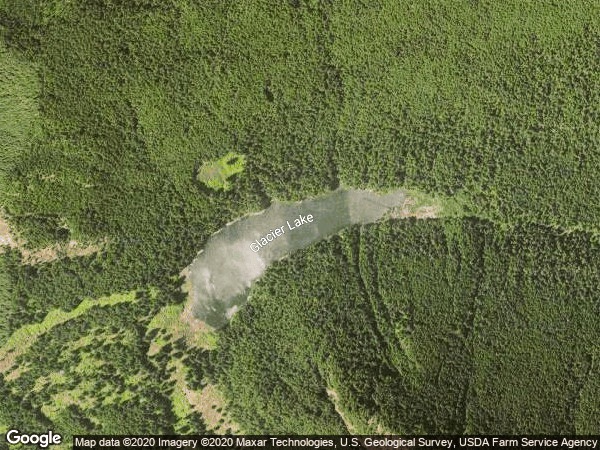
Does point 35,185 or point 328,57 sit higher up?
point 328,57

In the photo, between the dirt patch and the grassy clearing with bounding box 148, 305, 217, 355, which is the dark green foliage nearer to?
the dirt patch

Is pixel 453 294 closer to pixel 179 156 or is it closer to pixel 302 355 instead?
pixel 302 355

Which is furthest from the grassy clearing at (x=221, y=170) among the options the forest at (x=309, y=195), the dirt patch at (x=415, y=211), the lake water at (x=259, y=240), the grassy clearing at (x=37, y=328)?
the dirt patch at (x=415, y=211)

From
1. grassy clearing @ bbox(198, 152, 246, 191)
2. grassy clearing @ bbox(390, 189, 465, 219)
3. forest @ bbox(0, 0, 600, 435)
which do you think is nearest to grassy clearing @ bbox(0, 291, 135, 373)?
forest @ bbox(0, 0, 600, 435)

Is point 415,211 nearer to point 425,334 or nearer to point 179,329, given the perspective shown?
point 425,334

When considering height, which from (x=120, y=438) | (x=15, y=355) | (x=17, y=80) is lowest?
(x=120, y=438)

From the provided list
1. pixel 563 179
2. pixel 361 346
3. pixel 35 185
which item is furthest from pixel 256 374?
pixel 563 179

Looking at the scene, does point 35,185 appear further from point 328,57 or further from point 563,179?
point 563,179

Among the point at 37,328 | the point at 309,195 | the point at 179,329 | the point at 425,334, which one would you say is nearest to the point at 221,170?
the point at 309,195
